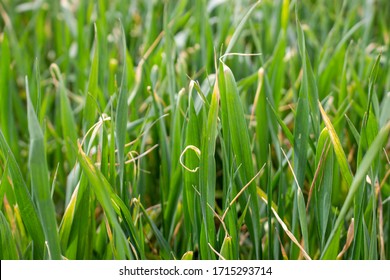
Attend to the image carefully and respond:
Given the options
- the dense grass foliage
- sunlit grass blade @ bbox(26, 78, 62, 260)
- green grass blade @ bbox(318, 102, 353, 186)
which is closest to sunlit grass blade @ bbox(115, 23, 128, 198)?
the dense grass foliage

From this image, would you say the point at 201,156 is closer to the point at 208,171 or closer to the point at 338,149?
the point at 208,171

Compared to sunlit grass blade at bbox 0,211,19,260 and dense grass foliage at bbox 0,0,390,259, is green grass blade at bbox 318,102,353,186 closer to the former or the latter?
dense grass foliage at bbox 0,0,390,259

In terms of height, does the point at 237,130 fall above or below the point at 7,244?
above

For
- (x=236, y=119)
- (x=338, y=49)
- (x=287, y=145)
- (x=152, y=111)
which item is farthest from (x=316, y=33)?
(x=236, y=119)

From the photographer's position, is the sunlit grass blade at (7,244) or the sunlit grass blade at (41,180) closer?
the sunlit grass blade at (41,180)

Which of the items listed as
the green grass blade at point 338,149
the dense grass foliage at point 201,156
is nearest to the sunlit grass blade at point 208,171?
the dense grass foliage at point 201,156

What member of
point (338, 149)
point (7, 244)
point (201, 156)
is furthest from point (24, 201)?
point (338, 149)

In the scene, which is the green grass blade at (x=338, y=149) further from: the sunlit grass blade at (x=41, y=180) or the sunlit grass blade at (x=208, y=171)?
the sunlit grass blade at (x=41, y=180)

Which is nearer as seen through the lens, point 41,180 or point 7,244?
point 41,180
